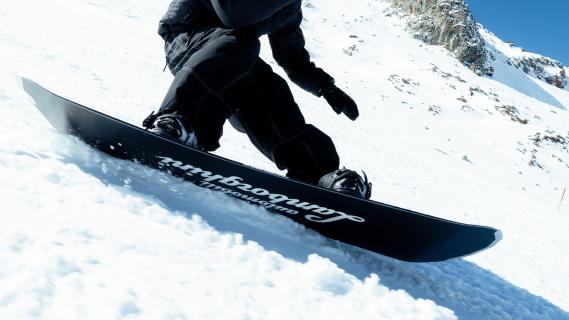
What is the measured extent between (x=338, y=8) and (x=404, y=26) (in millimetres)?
6263

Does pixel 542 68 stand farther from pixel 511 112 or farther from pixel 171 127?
pixel 171 127

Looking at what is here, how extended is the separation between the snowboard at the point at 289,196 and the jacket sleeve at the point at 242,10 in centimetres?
69

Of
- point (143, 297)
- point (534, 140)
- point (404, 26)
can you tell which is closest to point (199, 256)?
point (143, 297)

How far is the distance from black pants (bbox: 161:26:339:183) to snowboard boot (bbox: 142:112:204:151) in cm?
7

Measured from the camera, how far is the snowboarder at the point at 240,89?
212cm

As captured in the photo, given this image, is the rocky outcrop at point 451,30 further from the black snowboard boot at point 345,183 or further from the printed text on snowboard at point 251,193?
the printed text on snowboard at point 251,193

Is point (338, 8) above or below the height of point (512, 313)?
above

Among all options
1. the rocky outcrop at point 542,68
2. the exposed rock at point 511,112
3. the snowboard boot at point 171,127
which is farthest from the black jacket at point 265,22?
the rocky outcrop at point 542,68

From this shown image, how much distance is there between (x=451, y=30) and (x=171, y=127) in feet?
134

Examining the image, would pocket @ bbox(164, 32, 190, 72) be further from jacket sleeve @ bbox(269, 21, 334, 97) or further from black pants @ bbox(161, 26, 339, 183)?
jacket sleeve @ bbox(269, 21, 334, 97)

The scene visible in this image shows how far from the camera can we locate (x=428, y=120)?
19.7 meters

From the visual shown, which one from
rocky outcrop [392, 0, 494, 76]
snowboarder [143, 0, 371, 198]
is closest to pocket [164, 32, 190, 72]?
snowboarder [143, 0, 371, 198]

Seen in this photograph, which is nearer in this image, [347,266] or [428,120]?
[347,266]

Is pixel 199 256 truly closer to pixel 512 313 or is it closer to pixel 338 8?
pixel 512 313
